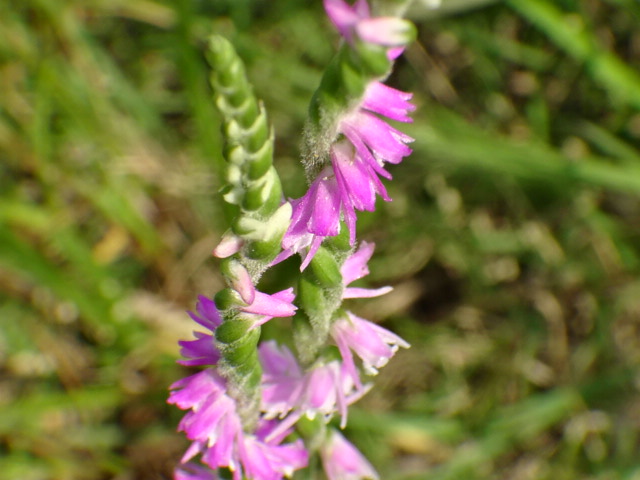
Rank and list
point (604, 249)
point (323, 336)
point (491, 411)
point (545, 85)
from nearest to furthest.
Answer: point (323, 336) → point (491, 411) → point (604, 249) → point (545, 85)

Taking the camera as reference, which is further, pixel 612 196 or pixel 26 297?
pixel 612 196

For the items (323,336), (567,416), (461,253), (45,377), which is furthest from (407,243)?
(323,336)

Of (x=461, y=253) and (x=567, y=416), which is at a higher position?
(x=461, y=253)

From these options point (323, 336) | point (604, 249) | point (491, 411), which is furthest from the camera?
point (604, 249)

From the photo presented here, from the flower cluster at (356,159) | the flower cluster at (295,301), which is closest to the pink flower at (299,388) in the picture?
the flower cluster at (295,301)

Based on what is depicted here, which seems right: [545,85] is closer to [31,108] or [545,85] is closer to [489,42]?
[489,42]

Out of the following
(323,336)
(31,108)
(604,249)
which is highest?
(323,336)

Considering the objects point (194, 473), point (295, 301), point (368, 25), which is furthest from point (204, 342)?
point (368, 25)

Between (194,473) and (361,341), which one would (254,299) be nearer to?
(361,341)
